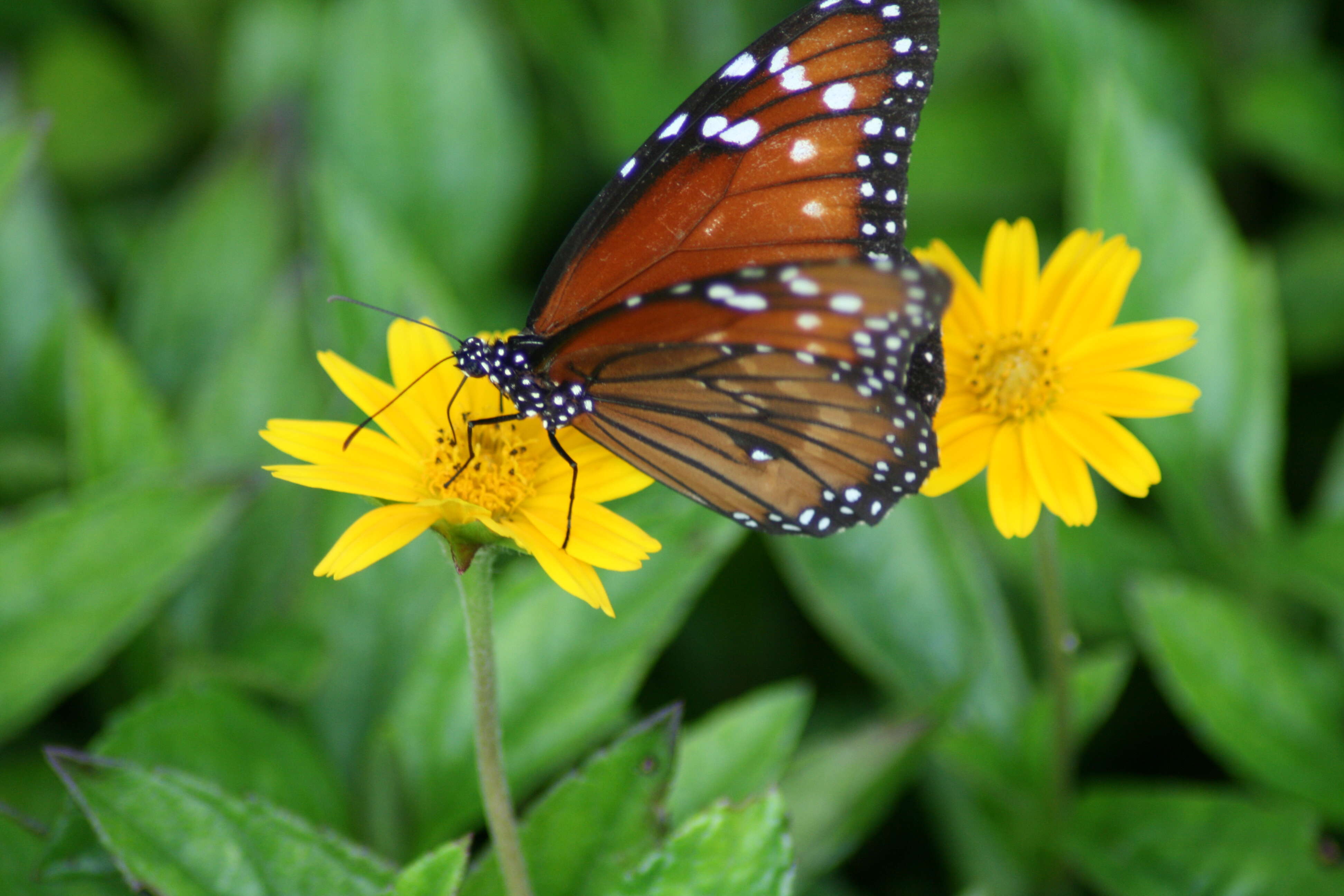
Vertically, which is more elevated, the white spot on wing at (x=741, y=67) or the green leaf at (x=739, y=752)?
the white spot on wing at (x=741, y=67)

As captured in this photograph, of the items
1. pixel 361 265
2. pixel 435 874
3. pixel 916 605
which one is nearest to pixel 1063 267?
pixel 916 605

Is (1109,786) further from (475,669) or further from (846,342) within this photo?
(475,669)

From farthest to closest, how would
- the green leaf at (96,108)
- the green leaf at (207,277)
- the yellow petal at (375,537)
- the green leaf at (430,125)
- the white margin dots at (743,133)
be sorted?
the green leaf at (96,108) → the green leaf at (430,125) → the green leaf at (207,277) → the white margin dots at (743,133) → the yellow petal at (375,537)

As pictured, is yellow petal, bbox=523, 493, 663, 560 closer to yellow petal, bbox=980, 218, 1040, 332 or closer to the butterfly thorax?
the butterfly thorax

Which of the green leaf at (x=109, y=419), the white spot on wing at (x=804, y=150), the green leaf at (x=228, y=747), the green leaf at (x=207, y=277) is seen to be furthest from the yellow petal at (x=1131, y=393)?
the green leaf at (x=207, y=277)

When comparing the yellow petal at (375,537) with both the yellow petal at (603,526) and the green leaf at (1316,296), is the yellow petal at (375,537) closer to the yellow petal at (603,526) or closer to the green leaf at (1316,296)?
the yellow petal at (603,526)

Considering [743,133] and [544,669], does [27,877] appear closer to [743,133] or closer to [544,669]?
[544,669]

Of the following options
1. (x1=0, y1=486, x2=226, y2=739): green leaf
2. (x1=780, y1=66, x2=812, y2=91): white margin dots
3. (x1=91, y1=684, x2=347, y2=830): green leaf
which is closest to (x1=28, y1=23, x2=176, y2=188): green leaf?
(x1=0, y1=486, x2=226, y2=739): green leaf
